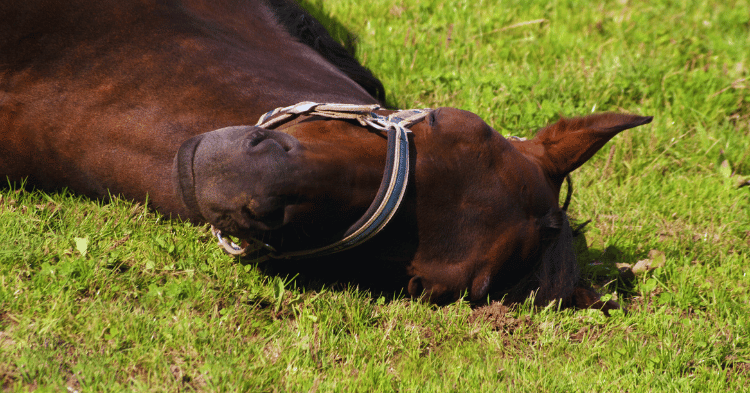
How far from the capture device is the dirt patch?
2715 mm

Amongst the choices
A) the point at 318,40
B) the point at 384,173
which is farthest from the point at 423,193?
the point at 318,40

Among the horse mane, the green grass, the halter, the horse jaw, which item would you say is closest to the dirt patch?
the green grass

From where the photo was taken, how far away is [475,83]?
4770 millimetres

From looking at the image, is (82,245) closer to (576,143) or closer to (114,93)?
(114,93)

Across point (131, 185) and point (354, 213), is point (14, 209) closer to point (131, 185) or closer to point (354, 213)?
point (131, 185)

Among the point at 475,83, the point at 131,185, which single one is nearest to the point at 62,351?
the point at 131,185

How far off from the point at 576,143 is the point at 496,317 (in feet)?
2.60

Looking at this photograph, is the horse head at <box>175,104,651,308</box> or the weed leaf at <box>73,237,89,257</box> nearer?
the horse head at <box>175,104,651,308</box>

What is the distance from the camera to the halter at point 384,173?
2121 mm

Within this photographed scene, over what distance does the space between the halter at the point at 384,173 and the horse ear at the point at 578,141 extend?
0.64 m

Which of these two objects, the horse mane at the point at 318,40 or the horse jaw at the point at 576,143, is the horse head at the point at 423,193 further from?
the horse mane at the point at 318,40

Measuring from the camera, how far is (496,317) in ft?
8.99

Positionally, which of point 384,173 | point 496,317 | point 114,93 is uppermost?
point 384,173

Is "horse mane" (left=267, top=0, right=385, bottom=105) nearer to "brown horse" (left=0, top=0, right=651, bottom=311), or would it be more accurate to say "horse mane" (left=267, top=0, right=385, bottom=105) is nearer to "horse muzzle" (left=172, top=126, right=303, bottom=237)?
"brown horse" (left=0, top=0, right=651, bottom=311)
